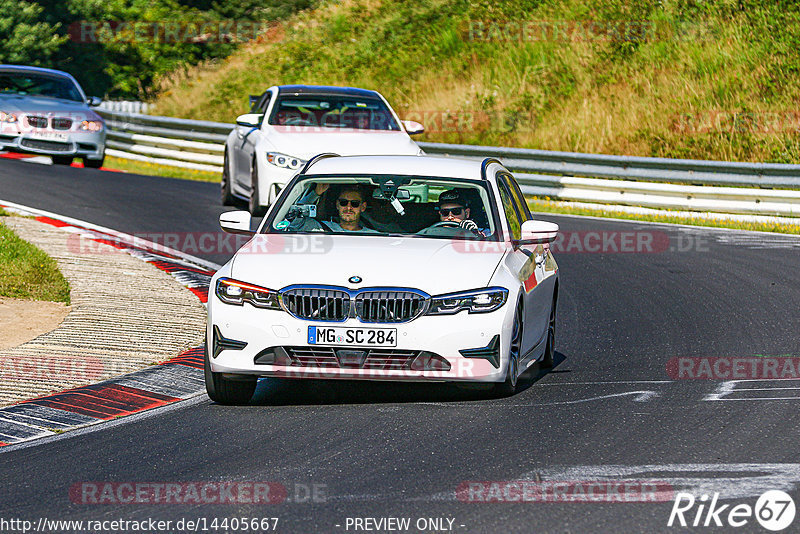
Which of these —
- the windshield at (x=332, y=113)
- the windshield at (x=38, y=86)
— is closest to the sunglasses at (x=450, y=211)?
the windshield at (x=332, y=113)

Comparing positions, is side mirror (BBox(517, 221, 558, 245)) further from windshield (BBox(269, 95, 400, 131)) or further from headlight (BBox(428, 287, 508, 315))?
windshield (BBox(269, 95, 400, 131))

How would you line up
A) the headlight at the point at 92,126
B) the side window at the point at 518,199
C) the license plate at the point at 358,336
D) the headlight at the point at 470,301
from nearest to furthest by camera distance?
the license plate at the point at 358,336
the headlight at the point at 470,301
the side window at the point at 518,199
the headlight at the point at 92,126

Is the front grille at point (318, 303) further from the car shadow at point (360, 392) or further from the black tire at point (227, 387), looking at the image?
the car shadow at point (360, 392)

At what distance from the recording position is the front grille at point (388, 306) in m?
7.87

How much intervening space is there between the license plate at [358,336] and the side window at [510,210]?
1690 mm

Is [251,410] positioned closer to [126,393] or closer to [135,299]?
[126,393]

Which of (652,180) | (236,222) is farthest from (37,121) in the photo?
(236,222)

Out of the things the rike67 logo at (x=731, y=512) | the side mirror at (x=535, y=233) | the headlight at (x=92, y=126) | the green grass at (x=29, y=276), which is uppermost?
the side mirror at (x=535, y=233)

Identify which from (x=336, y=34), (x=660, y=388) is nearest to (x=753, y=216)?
(x=660, y=388)

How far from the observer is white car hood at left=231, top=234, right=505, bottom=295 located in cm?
795

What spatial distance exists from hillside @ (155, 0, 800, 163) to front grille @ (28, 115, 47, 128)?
953 cm

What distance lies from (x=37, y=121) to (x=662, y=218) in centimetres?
1057

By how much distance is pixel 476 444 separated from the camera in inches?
278

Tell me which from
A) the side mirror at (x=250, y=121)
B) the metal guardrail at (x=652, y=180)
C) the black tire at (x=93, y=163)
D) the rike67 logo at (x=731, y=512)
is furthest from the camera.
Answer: the black tire at (x=93, y=163)
